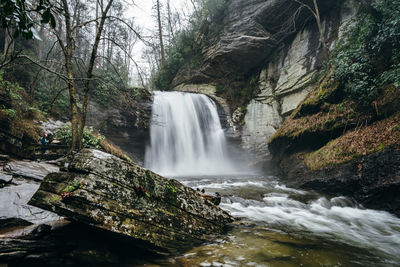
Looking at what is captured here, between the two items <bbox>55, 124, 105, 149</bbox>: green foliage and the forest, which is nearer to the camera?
the forest

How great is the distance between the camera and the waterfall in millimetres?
14656

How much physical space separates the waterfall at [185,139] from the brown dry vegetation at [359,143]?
8.03 m

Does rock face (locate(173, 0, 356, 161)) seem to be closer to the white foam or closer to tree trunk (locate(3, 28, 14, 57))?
the white foam

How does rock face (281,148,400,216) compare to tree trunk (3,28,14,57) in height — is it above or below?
below

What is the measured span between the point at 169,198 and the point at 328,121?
23.7 ft

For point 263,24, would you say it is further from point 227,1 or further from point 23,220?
point 23,220

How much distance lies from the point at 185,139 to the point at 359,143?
11.2m

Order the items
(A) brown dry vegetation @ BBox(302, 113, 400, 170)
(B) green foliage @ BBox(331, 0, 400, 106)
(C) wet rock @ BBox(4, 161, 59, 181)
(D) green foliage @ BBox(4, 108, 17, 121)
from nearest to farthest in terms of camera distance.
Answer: (C) wet rock @ BBox(4, 161, 59, 181) → (A) brown dry vegetation @ BBox(302, 113, 400, 170) → (B) green foliage @ BBox(331, 0, 400, 106) → (D) green foliage @ BBox(4, 108, 17, 121)

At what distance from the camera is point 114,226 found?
2.30m

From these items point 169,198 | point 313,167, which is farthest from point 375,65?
point 169,198

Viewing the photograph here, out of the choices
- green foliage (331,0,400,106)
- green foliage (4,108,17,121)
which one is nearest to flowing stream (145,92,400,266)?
green foliage (331,0,400,106)

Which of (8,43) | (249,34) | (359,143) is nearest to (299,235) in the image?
(359,143)

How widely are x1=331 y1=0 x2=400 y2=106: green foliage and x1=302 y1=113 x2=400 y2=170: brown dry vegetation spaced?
108 cm

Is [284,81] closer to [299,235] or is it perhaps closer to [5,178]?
[299,235]
